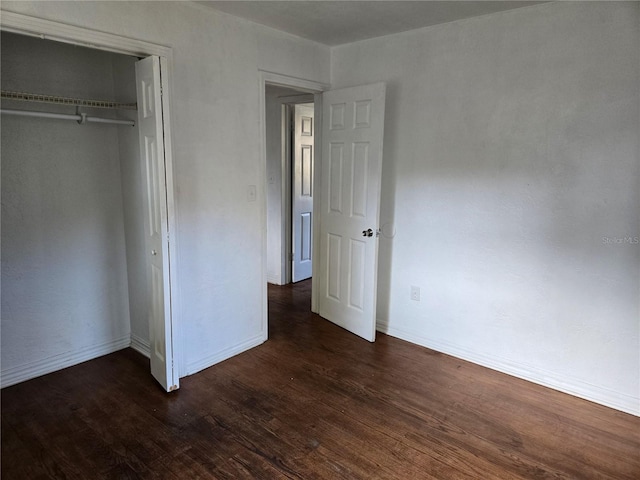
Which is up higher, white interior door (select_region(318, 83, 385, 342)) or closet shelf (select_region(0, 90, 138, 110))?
closet shelf (select_region(0, 90, 138, 110))

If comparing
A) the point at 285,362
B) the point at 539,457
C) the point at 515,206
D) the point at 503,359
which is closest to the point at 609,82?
the point at 515,206

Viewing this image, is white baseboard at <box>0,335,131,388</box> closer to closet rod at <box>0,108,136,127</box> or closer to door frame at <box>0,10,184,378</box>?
door frame at <box>0,10,184,378</box>

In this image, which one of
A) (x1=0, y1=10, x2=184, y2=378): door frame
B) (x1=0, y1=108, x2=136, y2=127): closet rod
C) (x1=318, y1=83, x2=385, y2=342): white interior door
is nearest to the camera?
(x1=0, y1=10, x2=184, y2=378): door frame

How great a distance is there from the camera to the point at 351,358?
327 cm

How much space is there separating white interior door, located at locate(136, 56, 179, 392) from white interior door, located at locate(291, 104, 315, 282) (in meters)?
2.35

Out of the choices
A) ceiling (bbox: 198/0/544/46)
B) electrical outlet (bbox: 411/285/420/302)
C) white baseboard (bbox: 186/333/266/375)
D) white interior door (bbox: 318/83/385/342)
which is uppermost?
ceiling (bbox: 198/0/544/46)

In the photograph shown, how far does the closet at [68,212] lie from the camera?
9.03 ft

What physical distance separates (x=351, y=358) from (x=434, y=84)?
2.15 meters

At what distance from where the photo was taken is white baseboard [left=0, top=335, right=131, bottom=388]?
2826mm

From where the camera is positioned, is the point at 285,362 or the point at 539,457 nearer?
the point at 539,457

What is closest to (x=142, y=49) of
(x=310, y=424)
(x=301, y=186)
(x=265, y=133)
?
(x=265, y=133)

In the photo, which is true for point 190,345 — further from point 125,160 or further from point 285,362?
point 125,160

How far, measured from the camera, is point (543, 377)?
9.57ft

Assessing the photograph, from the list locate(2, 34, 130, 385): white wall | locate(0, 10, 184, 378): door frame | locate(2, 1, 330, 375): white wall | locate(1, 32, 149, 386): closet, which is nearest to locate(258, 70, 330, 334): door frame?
locate(2, 1, 330, 375): white wall
